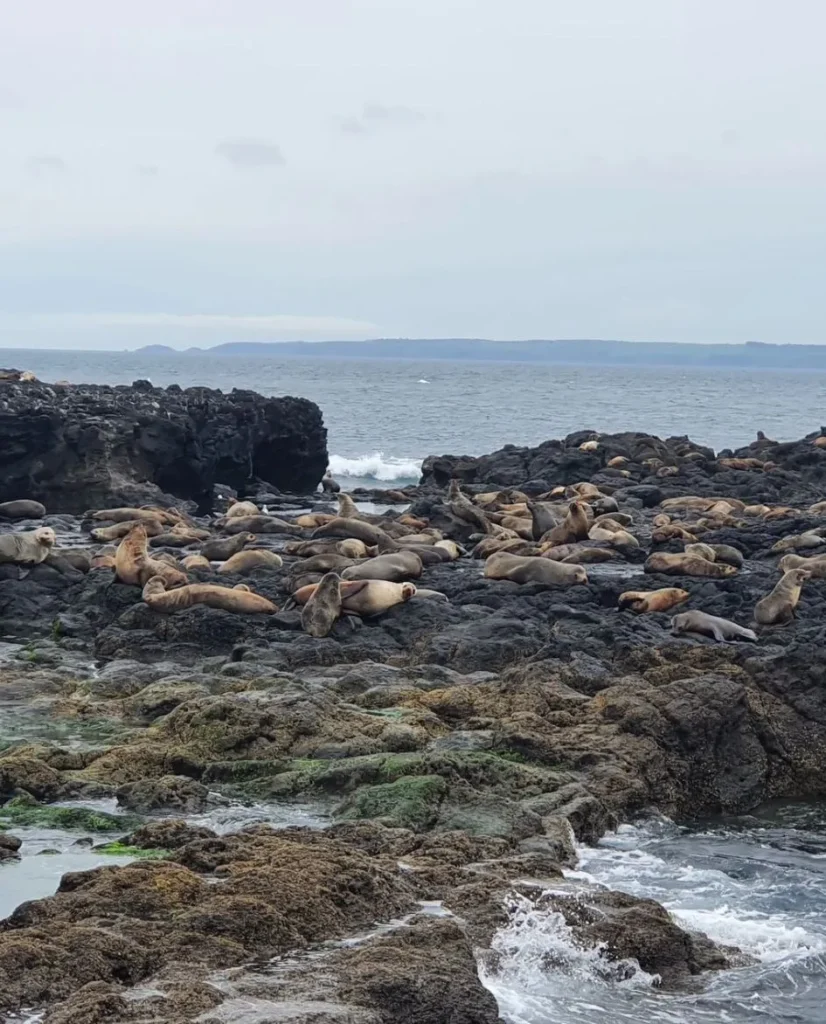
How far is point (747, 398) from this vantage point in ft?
398

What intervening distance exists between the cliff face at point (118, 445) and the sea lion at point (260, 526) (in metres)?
5.86

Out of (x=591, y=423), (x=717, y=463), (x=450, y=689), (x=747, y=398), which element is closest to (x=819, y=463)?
(x=717, y=463)

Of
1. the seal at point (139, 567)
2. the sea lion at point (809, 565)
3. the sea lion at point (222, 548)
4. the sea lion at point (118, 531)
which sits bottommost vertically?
the sea lion at point (118, 531)

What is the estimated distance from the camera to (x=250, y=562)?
58.9ft

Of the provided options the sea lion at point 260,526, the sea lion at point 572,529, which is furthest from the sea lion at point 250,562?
the sea lion at point 260,526

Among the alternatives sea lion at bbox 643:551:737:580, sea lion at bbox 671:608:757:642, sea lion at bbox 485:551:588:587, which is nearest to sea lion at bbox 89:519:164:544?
sea lion at bbox 485:551:588:587

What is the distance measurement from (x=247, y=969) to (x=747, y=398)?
119 m

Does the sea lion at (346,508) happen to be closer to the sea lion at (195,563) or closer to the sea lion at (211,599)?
the sea lion at (195,563)

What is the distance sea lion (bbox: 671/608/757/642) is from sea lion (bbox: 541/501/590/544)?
20.9ft

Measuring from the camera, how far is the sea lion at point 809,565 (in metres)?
16.9

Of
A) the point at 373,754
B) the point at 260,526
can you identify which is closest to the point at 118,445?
the point at 260,526

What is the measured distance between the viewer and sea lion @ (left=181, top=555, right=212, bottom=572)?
59.4 ft

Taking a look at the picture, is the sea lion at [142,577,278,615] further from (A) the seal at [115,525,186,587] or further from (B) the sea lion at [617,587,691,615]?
(B) the sea lion at [617,587,691,615]

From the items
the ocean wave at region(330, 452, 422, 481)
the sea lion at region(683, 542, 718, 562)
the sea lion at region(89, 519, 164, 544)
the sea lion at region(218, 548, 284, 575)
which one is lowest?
the ocean wave at region(330, 452, 422, 481)
